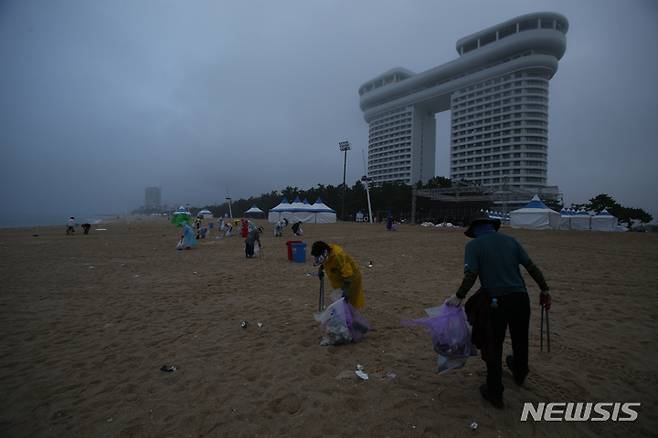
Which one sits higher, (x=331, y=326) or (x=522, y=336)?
(x=522, y=336)

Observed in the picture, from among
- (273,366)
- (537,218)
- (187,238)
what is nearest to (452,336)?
(273,366)

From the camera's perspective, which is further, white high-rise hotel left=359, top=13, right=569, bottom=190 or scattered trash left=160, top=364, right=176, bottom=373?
white high-rise hotel left=359, top=13, right=569, bottom=190

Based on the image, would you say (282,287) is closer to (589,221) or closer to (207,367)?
(207,367)

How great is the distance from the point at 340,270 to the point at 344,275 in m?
0.09

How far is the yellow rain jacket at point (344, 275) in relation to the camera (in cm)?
383

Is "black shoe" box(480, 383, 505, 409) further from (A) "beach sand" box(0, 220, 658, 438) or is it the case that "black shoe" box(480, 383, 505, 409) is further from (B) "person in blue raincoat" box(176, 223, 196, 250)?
(B) "person in blue raincoat" box(176, 223, 196, 250)

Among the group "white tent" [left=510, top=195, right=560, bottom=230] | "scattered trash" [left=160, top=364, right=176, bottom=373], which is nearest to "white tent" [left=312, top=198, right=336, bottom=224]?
"white tent" [left=510, top=195, right=560, bottom=230]

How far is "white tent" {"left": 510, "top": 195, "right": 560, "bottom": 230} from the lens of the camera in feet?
94.4

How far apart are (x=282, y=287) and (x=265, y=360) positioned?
351cm

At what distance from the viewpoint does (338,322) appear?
3.84m

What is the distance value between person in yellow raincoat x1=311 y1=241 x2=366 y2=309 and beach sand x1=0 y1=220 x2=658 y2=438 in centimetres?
68

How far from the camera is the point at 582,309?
5.38 meters

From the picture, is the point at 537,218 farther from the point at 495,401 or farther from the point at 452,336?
the point at 452,336

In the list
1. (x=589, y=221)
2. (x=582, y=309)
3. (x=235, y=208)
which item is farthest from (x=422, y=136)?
(x=582, y=309)
